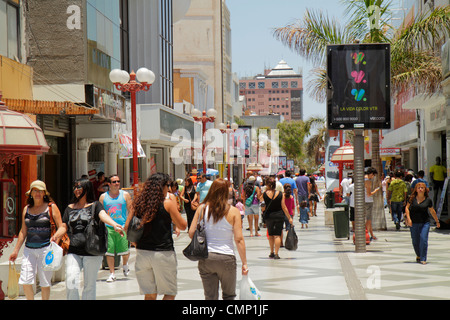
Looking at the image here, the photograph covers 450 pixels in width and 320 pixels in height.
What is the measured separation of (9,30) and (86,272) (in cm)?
908

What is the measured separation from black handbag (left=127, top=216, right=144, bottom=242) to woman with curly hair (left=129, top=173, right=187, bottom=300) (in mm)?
39

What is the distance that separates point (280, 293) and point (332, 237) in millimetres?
→ 9950

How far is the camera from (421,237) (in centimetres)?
1316

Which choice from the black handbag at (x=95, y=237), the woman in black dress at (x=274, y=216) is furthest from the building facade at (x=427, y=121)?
the black handbag at (x=95, y=237)

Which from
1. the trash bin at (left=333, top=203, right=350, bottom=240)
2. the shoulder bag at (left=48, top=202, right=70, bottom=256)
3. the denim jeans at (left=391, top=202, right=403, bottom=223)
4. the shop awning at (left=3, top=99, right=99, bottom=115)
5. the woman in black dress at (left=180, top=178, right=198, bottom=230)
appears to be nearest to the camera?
the shoulder bag at (left=48, top=202, right=70, bottom=256)

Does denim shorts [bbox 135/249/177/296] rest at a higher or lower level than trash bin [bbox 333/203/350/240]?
higher

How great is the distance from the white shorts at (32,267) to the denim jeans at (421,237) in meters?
7.27

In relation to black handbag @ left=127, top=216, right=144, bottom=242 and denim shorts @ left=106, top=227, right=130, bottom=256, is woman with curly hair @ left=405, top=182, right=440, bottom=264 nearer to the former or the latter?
denim shorts @ left=106, top=227, right=130, bottom=256

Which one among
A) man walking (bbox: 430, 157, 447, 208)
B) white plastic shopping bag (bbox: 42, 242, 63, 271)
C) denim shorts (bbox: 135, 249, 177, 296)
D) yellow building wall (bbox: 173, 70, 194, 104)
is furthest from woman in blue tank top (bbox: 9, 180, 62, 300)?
yellow building wall (bbox: 173, 70, 194, 104)

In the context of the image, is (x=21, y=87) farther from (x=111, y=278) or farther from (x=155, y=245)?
(x=155, y=245)

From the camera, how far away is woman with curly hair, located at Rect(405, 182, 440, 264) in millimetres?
13164

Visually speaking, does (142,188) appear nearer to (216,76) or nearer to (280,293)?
(280,293)

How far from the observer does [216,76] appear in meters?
64.3

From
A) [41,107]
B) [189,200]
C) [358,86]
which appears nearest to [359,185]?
[358,86]
